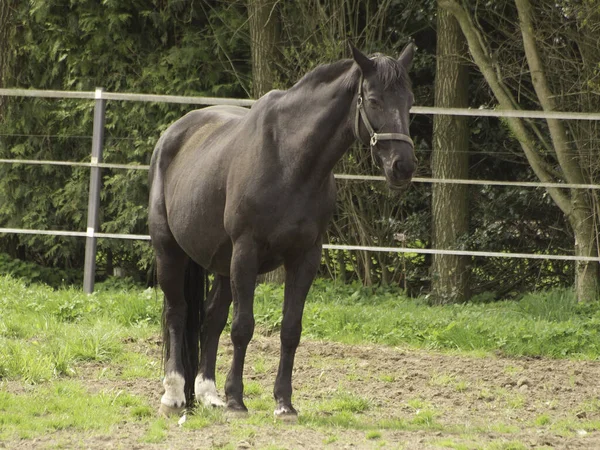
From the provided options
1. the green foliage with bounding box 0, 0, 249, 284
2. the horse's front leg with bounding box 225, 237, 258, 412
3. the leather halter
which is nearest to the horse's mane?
the leather halter

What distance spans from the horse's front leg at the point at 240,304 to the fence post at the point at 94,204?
179 inches

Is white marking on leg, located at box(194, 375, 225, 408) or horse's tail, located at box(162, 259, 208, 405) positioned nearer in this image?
white marking on leg, located at box(194, 375, 225, 408)

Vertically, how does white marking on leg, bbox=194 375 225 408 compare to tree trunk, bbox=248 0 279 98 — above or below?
below

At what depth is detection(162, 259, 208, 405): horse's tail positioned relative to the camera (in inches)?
234

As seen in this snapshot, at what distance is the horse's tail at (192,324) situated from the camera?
5949 millimetres

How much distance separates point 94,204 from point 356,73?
17.3 ft

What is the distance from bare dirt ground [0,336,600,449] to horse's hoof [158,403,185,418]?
142 mm

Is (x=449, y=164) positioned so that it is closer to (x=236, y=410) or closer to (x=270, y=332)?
(x=270, y=332)

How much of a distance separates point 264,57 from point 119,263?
122 inches

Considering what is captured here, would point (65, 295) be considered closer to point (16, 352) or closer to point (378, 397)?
point (16, 352)

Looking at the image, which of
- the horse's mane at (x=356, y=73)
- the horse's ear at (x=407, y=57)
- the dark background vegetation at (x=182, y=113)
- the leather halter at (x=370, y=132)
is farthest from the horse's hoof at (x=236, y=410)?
the dark background vegetation at (x=182, y=113)

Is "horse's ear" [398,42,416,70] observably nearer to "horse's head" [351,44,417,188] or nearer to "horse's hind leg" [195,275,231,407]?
"horse's head" [351,44,417,188]

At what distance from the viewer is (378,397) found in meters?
6.27

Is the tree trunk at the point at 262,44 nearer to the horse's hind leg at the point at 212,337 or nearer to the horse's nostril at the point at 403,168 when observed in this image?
the horse's hind leg at the point at 212,337
